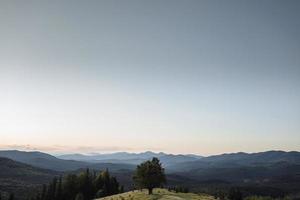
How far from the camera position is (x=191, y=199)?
101875 mm

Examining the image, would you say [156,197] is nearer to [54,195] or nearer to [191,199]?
[191,199]

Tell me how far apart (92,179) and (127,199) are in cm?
8364

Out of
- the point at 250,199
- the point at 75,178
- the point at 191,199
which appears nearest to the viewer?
the point at 191,199

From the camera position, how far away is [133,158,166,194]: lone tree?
399 ft

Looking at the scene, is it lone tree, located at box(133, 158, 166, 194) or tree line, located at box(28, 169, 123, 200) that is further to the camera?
tree line, located at box(28, 169, 123, 200)

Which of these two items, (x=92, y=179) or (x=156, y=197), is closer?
(x=156, y=197)

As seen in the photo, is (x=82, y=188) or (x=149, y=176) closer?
(x=149, y=176)

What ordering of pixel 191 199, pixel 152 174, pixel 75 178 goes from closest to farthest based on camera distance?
pixel 191 199 → pixel 152 174 → pixel 75 178

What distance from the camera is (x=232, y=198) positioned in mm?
123375

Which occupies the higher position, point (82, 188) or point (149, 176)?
point (149, 176)

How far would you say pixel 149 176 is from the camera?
122500 millimetres

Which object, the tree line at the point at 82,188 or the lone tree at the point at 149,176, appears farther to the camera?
the tree line at the point at 82,188

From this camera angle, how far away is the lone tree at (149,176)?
121500 millimetres

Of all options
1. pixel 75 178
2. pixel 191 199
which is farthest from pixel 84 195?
pixel 191 199
